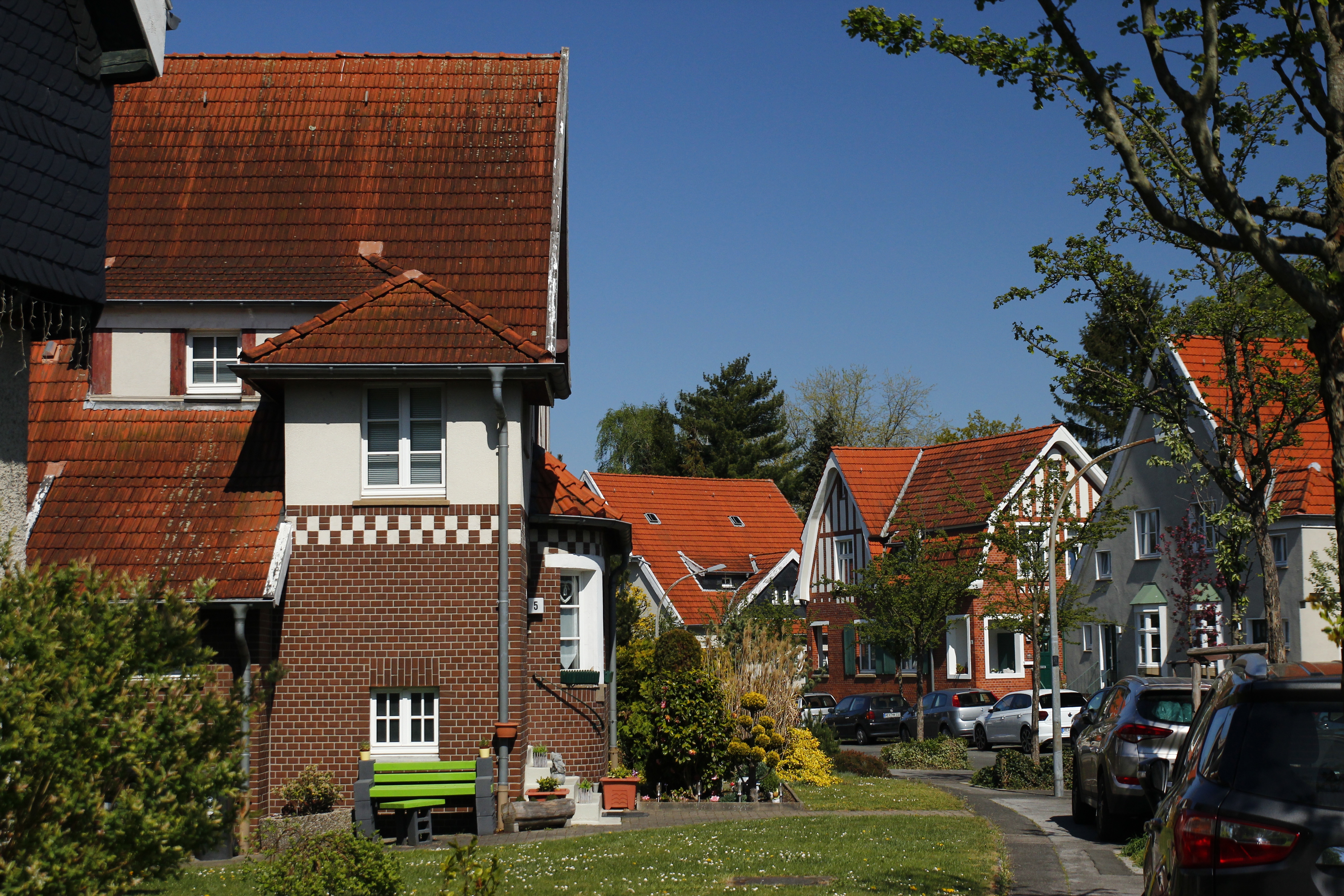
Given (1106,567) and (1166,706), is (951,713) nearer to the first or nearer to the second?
(1106,567)

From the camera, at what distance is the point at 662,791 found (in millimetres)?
20250

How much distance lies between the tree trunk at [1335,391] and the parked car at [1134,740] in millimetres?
7963

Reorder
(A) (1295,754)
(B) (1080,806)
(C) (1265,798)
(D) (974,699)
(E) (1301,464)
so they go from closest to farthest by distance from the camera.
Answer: (C) (1265,798) < (A) (1295,754) < (B) (1080,806) < (E) (1301,464) < (D) (974,699)

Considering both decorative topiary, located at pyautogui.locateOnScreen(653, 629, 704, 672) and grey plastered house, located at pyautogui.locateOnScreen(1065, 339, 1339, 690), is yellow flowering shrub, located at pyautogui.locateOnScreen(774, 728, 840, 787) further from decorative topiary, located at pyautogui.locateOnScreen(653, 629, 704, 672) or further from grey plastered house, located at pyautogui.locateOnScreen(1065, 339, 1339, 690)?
grey plastered house, located at pyautogui.locateOnScreen(1065, 339, 1339, 690)

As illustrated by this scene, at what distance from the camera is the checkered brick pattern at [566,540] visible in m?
19.6

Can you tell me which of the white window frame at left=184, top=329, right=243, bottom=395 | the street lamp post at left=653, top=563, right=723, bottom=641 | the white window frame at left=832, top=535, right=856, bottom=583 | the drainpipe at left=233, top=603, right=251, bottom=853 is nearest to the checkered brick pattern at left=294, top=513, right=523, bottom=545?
the drainpipe at left=233, top=603, right=251, bottom=853

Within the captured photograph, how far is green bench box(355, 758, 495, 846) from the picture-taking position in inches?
603

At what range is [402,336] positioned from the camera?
17344 millimetres

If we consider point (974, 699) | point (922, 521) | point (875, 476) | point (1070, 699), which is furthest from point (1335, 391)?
point (875, 476)

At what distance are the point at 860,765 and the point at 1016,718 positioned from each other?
32.6ft

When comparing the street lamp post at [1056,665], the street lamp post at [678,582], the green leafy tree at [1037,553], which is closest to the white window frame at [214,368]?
the street lamp post at [1056,665]

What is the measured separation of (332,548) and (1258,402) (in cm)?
1507

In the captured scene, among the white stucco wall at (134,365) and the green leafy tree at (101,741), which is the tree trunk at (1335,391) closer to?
the green leafy tree at (101,741)

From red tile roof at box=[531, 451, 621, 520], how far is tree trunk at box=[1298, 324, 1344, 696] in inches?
536
